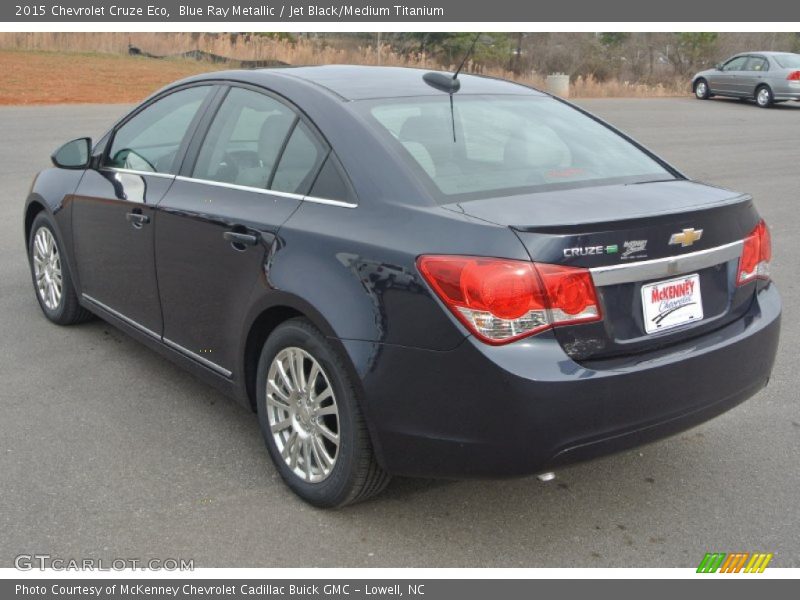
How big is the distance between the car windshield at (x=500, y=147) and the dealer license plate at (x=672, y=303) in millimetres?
599

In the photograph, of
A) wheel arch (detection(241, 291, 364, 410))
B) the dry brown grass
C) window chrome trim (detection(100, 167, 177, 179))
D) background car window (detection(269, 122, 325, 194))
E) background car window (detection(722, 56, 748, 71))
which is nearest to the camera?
wheel arch (detection(241, 291, 364, 410))

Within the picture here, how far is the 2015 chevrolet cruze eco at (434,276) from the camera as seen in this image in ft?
10.3

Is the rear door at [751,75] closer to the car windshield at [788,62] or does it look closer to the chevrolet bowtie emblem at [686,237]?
the car windshield at [788,62]

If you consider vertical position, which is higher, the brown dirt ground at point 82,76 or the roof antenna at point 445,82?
the roof antenna at point 445,82

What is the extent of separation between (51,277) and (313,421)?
3085 millimetres

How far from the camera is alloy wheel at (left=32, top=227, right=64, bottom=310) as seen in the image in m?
6.01

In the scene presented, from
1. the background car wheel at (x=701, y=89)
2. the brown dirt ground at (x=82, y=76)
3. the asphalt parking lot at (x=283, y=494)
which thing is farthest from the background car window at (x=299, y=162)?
the background car wheel at (x=701, y=89)

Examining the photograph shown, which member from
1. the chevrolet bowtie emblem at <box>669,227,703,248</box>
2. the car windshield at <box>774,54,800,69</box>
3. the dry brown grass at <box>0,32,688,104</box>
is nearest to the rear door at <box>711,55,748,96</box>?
the car windshield at <box>774,54,800,69</box>

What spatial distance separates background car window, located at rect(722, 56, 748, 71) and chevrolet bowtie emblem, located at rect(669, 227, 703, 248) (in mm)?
27312

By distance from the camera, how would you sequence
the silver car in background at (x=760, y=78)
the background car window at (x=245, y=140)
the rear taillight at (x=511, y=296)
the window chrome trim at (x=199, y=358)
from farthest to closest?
the silver car in background at (x=760, y=78), the window chrome trim at (x=199, y=358), the background car window at (x=245, y=140), the rear taillight at (x=511, y=296)

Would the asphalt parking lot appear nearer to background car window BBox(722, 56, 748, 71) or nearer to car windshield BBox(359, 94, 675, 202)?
car windshield BBox(359, 94, 675, 202)

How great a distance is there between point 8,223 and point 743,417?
732 centimetres

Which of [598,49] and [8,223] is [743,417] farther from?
[598,49]

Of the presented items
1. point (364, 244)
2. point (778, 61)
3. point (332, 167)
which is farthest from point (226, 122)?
point (778, 61)
